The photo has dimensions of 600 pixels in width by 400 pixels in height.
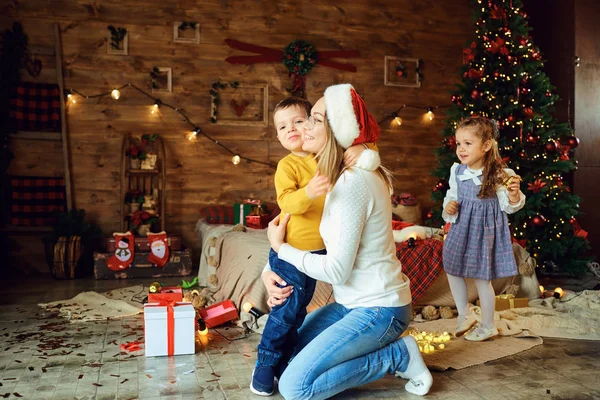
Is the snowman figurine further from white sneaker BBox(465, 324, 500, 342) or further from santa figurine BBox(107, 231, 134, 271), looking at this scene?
white sneaker BBox(465, 324, 500, 342)

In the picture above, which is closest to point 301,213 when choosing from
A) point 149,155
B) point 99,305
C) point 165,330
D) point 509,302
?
point 165,330

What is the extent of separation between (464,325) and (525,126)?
2521mm

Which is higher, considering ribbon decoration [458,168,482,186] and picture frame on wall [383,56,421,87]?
picture frame on wall [383,56,421,87]

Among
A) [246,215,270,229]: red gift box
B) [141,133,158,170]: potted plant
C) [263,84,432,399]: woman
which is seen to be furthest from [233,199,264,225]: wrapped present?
[263,84,432,399]: woman

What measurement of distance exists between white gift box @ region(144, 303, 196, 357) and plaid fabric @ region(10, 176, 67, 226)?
3.29 m

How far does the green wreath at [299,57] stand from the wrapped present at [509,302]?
3487mm

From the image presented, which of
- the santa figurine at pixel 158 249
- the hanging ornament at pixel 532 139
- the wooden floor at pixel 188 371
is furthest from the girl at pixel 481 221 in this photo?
the santa figurine at pixel 158 249

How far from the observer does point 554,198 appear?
5.25 m

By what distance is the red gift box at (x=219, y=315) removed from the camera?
3676 millimetres

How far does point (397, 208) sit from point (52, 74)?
3.71m

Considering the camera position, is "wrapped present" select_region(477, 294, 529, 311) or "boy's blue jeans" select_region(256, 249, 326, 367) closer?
"boy's blue jeans" select_region(256, 249, 326, 367)

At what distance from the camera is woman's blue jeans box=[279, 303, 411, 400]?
90.9 inches

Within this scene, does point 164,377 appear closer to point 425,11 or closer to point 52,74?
point 52,74

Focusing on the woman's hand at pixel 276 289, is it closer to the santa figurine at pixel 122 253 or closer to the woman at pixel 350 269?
the woman at pixel 350 269
